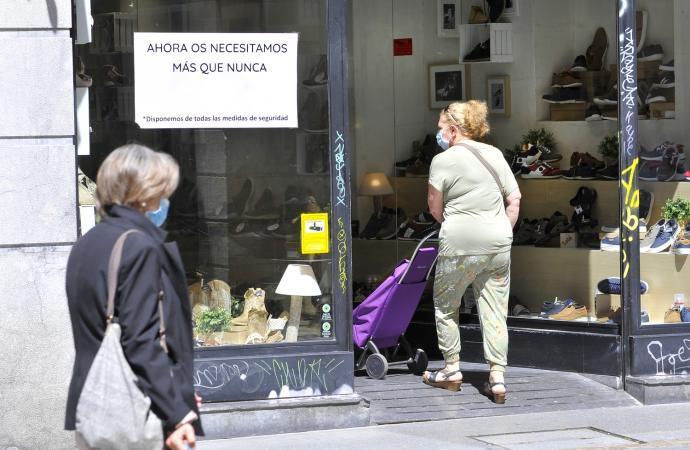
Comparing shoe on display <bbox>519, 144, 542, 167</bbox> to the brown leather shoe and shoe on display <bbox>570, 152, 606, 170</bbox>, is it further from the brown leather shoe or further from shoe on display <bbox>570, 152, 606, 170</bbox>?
the brown leather shoe

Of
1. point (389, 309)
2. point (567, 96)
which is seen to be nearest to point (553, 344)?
point (389, 309)

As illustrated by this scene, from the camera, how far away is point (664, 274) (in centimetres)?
854

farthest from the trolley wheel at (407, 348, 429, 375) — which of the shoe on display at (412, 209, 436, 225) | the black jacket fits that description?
the black jacket

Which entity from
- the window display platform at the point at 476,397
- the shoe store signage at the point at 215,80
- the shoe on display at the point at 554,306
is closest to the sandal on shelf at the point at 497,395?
the window display platform at the point at 476,397

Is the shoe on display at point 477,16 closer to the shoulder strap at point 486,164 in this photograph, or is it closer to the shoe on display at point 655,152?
the shoe on display at point 655,152

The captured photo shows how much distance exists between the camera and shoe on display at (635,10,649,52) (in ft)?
27.0

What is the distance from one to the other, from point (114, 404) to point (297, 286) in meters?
3.92

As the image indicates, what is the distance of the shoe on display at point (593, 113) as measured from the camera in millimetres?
9164

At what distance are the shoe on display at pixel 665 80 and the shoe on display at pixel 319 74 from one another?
258 centimetres

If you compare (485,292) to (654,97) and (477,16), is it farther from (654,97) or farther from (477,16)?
(477,16)

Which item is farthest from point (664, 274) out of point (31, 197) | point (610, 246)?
point (31, 197)

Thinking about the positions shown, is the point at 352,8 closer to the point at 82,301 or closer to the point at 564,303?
the point at 564,303

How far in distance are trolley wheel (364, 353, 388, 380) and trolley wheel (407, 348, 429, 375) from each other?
1.14 feet

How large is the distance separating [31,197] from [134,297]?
339 cm
